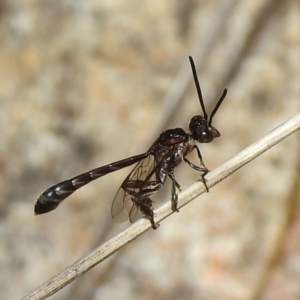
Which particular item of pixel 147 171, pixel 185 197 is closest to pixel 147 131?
pixel 147 171

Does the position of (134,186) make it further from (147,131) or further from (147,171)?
(147,131)

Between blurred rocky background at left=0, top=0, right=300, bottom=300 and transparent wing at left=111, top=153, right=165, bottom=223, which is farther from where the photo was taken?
blurred rocky background at left=0, top=0, right=300, bottom=300

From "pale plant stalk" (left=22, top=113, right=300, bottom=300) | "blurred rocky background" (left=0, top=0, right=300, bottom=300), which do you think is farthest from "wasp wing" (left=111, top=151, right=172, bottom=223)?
"blurred rocky background" (left=0, top=0, right=300, bottom=300)

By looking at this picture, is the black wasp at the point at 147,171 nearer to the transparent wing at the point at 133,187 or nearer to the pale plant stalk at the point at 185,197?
the transparent wing at the point at 133,187

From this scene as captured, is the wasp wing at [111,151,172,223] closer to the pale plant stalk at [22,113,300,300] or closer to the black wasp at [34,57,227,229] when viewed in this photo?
the black wasp at [34,57,227,229]

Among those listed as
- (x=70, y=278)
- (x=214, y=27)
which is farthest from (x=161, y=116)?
(x=70, y=278)

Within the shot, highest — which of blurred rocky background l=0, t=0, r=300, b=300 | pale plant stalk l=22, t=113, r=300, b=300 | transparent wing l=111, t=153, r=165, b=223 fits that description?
blurred rocky background l=0, t=0, r=300, b=300

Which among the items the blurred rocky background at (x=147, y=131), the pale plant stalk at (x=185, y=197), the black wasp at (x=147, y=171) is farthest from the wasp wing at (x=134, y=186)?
the blurred rocky background at (x=147, y=131)
